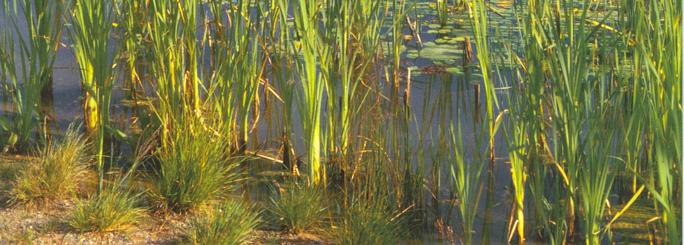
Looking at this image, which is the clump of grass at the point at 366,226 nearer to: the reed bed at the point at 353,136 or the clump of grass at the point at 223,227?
the reed bed at the point at 353,136

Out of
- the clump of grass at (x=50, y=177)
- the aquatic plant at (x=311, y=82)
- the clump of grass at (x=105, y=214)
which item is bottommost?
the clump of grass at (x=105, y=214)

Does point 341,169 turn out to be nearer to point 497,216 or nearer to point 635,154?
point 497,216

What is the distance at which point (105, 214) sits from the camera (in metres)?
3.14

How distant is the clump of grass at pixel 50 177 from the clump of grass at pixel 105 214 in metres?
0.17

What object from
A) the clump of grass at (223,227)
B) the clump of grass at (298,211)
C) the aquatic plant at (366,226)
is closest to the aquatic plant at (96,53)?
the clump of grass at (223,227)

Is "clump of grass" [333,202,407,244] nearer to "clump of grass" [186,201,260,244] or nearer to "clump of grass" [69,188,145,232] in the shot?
"clump of grass" [186,201,260,244]

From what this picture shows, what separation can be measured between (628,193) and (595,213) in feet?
3.36

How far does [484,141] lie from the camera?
13.5 feet

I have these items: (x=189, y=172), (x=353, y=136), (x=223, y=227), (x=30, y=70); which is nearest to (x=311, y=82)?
(x=353, y=136)

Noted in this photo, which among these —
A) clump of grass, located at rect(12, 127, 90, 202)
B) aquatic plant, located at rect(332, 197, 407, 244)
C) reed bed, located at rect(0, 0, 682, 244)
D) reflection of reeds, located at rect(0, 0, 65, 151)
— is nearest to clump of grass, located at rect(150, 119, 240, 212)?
reed bed, located at rect(0, 0, 682, 244)

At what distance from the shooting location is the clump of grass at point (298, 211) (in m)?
Result: 3.22


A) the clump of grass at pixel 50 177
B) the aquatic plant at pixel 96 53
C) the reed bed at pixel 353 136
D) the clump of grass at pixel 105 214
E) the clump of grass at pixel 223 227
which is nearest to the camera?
the reed bed at pixel 353 136

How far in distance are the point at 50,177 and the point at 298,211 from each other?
2.56 ft

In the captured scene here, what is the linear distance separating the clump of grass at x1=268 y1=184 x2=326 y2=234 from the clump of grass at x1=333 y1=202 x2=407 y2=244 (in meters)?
0.10
